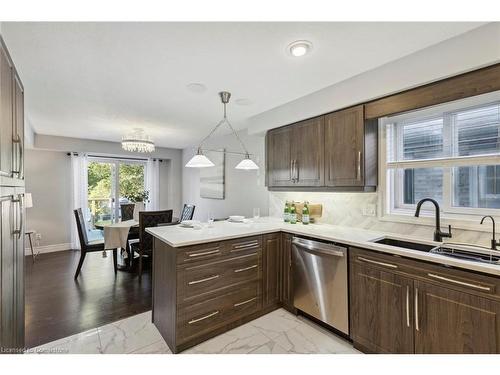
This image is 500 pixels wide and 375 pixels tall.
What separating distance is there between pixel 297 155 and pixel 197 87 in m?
1.36

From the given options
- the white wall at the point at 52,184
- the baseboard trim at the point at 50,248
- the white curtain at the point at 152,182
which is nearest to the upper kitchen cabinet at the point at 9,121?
the white wall at the point at 52,184

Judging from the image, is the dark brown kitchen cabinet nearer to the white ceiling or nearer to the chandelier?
the white ceiling

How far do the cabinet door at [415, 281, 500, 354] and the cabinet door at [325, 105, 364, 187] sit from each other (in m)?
1.07

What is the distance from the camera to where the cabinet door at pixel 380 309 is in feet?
5.60

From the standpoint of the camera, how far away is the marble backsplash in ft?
6.39

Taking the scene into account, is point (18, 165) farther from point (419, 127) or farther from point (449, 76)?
point (419, 127)

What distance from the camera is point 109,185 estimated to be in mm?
5742

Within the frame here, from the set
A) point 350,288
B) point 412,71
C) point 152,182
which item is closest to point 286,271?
point 350,288

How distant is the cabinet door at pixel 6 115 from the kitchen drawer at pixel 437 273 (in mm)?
2367

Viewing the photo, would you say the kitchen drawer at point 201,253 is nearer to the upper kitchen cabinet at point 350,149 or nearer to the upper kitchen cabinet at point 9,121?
the upper kitchen cabinet at point 9,121

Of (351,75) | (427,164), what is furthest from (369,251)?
(351,75)

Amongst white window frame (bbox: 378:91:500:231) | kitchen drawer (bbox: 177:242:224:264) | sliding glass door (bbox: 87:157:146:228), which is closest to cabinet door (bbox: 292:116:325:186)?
white window frame (bbox: 378:91:500:231)

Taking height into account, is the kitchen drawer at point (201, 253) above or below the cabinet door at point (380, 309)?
above
